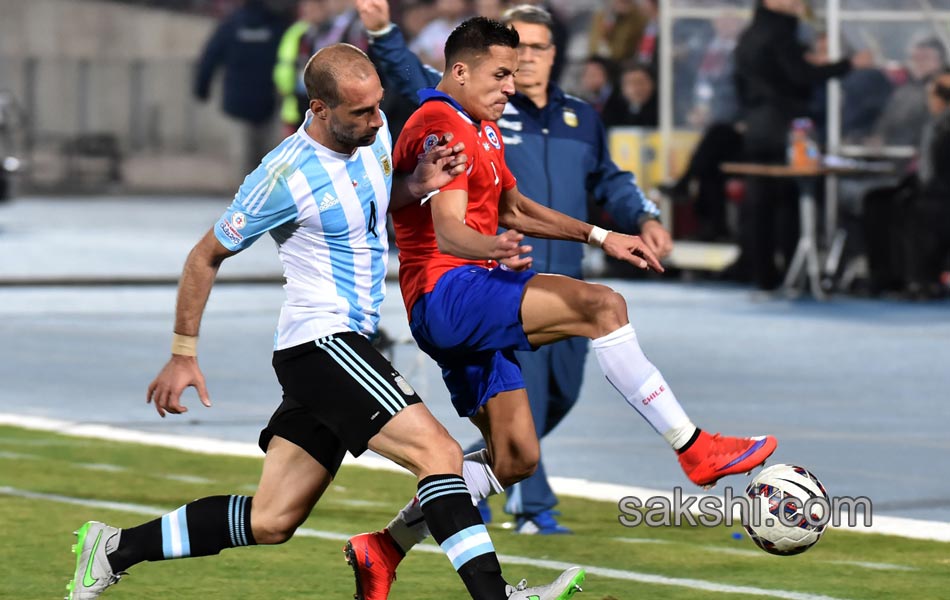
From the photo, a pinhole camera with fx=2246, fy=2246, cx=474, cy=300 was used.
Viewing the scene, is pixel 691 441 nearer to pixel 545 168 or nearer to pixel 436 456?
pixel 436 456

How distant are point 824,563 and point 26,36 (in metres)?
33.9

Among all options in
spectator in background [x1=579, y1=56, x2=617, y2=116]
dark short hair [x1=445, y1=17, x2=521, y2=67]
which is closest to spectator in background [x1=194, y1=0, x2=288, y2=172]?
spectator in background [x1=579, y1=56, x2=617, y2=116]

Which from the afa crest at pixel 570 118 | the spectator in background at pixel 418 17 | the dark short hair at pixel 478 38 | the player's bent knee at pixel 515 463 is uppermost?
the dark short hair at pixel 478 38

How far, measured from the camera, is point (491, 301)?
7.30 meters

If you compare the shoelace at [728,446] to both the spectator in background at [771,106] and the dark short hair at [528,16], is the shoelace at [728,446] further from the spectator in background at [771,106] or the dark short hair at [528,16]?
the spectator in background at [771,106]

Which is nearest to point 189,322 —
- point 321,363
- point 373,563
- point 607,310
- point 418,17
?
point 321,363

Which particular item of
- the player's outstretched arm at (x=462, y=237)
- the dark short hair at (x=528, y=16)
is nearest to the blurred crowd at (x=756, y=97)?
the dark short hair at (x=528, y=16)

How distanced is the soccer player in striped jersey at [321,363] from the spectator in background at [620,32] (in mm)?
16689

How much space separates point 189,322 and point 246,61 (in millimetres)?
25379

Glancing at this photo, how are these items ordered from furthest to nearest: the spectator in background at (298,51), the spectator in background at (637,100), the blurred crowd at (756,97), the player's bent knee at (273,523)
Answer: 1. the spectator in background at (298,51)
2. the spectator in background at (637,100)
3. the blurred crowd at (756,97)
4. the player's bent knee at (273,523)

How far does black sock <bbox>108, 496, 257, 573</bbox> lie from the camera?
713 cm

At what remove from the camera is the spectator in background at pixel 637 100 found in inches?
882

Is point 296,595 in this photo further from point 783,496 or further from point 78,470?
point 78,470

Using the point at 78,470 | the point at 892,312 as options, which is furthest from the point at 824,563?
the point at 892,312
